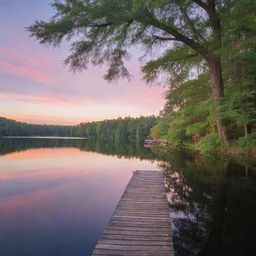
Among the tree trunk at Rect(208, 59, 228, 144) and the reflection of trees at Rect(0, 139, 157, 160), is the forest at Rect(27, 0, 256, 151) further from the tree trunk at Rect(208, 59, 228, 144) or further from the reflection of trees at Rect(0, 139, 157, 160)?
the reflection of trees at Rect(0, 139, 157, 160)

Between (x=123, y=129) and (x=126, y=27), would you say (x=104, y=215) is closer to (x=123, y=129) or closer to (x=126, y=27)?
(x=126, y=27)

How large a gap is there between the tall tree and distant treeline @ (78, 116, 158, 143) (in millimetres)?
79336

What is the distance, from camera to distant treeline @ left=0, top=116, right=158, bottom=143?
9912 centimetres

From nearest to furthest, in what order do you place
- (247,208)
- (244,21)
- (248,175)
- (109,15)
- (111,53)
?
(247,208)
(248,175)
(109,15)
(244,21)
(111,53)

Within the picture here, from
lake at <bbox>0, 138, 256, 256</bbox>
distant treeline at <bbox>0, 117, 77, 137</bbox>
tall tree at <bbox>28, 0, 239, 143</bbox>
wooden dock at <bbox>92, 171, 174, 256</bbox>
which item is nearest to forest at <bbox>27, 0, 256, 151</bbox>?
tall tree at <bbox>28, 0, 239, 143</bbox>

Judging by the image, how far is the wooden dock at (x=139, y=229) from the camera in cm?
317

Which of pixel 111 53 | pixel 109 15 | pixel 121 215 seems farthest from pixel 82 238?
pixel 111 53

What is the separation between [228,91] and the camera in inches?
634

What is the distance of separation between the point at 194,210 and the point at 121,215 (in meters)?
2.05

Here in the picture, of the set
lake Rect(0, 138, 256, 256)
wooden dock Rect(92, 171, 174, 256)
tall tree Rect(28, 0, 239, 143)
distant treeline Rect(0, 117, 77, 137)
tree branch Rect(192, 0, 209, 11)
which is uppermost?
tree branch Rect(192, 0, 209, 11)

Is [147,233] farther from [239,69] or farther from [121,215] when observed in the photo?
[239,69]

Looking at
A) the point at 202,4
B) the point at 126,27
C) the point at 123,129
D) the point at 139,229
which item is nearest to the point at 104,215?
the point at 139,229

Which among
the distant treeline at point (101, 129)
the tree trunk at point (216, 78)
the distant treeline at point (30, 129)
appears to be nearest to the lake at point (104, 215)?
the tree trunk at point (216, 78)

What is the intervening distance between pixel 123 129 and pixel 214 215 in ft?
362
